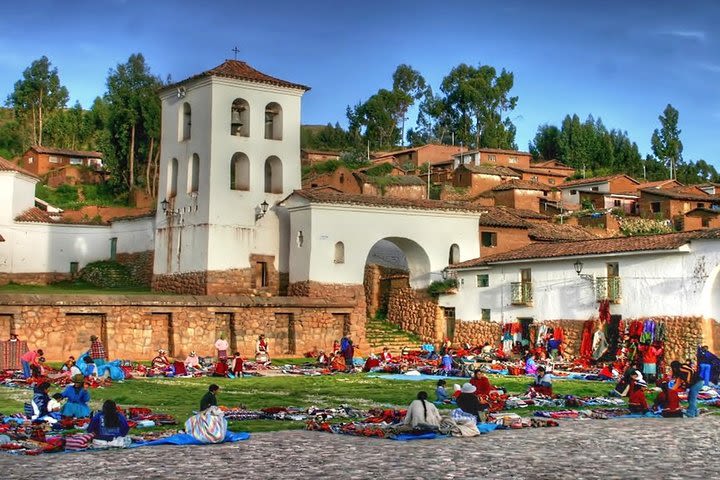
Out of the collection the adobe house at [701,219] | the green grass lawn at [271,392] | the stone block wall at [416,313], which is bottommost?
the green grass lawn at [271,392]

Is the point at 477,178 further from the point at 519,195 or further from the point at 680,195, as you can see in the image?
the point at 680,195

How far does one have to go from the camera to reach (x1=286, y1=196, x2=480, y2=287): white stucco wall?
1633 inches

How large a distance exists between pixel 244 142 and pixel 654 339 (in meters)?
20.5

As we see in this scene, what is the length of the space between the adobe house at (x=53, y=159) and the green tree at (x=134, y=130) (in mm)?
7396

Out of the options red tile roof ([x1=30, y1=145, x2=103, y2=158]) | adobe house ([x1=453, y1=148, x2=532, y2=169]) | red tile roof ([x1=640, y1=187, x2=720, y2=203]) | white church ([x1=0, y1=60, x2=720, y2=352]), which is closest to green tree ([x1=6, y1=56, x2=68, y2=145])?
red tile roof ([x1=30, y1=145, x2=103, y2=158])

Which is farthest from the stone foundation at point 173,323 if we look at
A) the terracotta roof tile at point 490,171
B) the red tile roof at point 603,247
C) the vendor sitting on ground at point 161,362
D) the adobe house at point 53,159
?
the adobe house at point 53,159

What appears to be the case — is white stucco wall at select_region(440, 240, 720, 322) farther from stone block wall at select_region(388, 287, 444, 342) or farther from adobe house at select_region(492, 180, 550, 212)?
adobe house at select_region(492, 180, 550, 212)

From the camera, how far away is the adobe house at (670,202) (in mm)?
69500

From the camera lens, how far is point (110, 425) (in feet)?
51.9

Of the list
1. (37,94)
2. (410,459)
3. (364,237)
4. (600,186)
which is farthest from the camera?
(37,94)

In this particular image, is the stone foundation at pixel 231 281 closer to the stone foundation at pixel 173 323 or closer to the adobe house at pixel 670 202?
the stone foundation at pixel 173 323

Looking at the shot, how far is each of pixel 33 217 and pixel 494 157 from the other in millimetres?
51250

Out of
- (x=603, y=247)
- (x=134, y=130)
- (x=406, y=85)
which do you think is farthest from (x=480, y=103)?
(x=603, y=247)

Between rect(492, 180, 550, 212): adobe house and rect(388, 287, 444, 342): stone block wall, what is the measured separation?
89.8 feet
